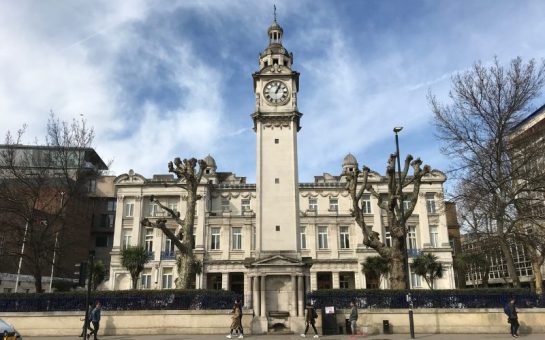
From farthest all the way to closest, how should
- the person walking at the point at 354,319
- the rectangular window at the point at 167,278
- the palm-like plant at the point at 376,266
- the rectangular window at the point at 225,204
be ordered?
the rectangular window at the point at 225,204, the rectangular window at the point at 167,278, the palm-like plant at the point at 376,266, the person walking at the point at 354,319

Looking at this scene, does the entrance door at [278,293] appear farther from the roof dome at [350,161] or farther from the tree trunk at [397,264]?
the roof dome at [350,161]

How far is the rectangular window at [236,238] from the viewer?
5500 cm

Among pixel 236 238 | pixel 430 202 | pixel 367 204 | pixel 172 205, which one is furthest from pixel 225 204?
pixel 430 202

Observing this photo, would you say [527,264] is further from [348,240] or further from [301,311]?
[301,311]

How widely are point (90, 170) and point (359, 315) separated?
2471 cm

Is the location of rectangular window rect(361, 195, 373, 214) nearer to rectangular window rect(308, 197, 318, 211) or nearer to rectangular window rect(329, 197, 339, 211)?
rectangular window rect(329, 197, 339, 211)

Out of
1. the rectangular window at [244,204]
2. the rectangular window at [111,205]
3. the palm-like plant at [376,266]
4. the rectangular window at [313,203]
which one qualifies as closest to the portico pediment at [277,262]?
the palm-like plant at [376,266]

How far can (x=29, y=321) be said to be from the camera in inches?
979

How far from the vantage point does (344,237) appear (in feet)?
181

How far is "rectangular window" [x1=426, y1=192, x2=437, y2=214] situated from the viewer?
5666 centimetres

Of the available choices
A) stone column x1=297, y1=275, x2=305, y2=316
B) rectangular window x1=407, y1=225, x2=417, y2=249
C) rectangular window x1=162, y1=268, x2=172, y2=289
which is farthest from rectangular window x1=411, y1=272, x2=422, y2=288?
stone column x1=297, y1=275, x2=305, y2=316

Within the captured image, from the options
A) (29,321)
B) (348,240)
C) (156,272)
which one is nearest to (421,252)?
(348,240)

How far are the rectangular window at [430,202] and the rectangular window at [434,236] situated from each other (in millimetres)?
2036

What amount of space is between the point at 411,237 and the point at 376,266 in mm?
10077
